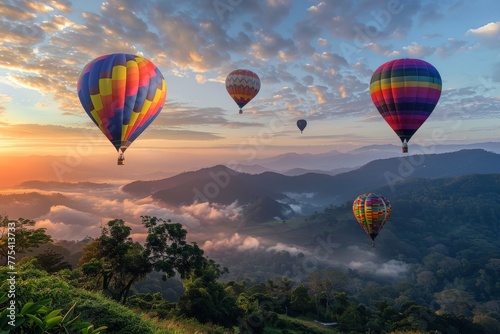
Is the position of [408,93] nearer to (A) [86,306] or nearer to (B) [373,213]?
(B) [373,213]

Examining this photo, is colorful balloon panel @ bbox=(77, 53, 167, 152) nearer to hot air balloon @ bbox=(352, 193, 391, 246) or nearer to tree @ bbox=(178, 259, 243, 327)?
tree @ bbox=(178, 259, 243, 327)

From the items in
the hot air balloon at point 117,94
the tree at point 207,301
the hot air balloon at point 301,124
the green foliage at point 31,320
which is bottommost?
the tree at point 207,301

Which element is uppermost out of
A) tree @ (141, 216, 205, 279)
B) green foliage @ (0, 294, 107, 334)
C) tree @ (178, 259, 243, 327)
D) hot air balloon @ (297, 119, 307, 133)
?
hot air balloon @ (297, 119, 307, 133)

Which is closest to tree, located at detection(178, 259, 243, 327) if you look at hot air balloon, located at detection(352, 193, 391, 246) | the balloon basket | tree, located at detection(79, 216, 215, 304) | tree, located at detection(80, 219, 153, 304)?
tree, located at detection(79, 216, 215, 304)

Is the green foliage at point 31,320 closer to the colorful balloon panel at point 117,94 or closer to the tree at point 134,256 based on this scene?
the colorful balloon panel at point 117,94

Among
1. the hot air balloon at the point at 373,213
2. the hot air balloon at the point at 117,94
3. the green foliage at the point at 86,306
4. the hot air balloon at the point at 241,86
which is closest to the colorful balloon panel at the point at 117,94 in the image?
the hot air balloon at the point at 117,94

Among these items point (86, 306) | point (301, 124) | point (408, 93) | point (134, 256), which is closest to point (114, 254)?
point (134, 256)
